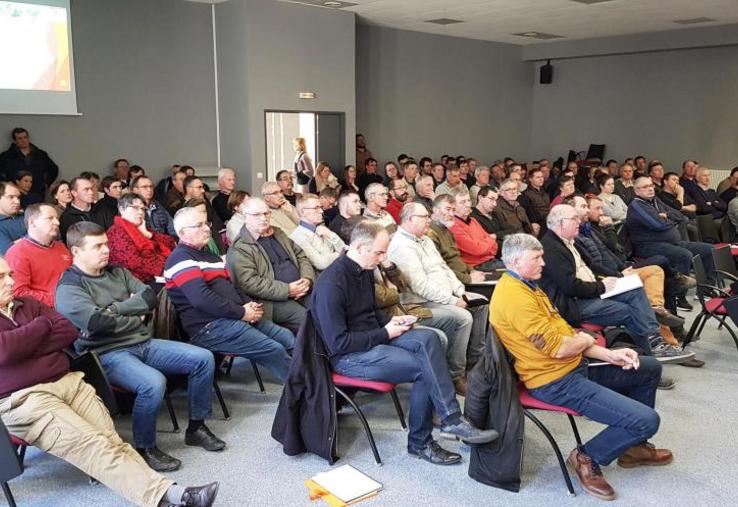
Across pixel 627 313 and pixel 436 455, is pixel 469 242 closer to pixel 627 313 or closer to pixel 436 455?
pixel 627 313

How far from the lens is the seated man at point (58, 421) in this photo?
2416 millimetres

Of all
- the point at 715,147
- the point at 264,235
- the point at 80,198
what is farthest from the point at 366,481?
the point at 715,147

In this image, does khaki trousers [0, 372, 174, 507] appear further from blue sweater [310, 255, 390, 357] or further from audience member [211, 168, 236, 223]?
audience member [211, 168, 236, 223]

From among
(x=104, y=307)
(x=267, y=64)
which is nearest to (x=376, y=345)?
(x=104, y=307)

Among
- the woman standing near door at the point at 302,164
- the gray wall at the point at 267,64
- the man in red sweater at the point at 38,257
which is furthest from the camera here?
the woman standing near door at the point at 302,164

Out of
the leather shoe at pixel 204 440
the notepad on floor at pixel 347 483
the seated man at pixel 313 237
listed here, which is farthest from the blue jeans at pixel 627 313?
the leather shoe at pixel 204 440

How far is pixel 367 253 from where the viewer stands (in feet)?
9.66

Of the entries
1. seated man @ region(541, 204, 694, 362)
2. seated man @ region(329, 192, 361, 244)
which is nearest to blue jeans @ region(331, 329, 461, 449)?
seated man @ region(541, 204, 694, 362)

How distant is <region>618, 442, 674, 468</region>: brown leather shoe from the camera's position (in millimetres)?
2969

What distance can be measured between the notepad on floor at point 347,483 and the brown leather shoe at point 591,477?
2.90 ft

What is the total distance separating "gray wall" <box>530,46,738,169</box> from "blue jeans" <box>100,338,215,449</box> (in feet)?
33.8

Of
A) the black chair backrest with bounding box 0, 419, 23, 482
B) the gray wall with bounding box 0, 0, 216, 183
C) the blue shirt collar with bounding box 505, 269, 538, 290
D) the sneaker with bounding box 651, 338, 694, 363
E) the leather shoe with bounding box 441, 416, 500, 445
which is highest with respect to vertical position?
the gray wall with bounding box 0, 0, 216, 183

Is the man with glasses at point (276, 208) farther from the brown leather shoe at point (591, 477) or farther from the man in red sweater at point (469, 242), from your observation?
the brown leather shoe at point (591, 477)

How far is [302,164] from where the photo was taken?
8859 millimetres
